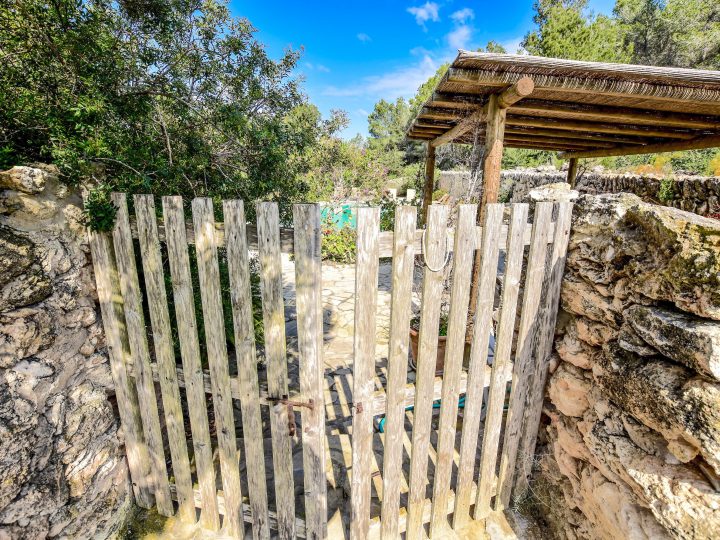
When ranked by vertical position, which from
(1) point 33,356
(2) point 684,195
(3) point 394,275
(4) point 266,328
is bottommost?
(1) point 33,356

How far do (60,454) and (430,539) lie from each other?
2.19 metres

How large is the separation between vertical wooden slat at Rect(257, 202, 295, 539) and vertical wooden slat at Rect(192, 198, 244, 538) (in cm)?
27

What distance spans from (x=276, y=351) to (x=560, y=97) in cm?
314

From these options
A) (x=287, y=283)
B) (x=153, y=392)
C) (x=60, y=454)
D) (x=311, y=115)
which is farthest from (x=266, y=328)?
(x=287, y=283)

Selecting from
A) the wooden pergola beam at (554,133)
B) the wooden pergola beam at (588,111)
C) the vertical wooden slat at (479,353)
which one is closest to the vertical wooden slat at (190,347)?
the vertical wooden slat at (479,353)

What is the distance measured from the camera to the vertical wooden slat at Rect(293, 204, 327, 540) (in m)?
1.55

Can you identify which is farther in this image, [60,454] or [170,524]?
[170,524]

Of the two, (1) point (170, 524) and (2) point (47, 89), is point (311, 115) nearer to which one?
(2) point (47, 89)

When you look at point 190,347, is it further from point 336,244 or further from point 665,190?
point 665,190

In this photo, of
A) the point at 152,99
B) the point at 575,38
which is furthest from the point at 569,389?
the point at 575,38

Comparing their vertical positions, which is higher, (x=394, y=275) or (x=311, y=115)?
(x=311, y=115)

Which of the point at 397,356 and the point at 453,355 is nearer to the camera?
the point at 397,356

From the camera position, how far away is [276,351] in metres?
1.77

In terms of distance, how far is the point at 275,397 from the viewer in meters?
1.81
